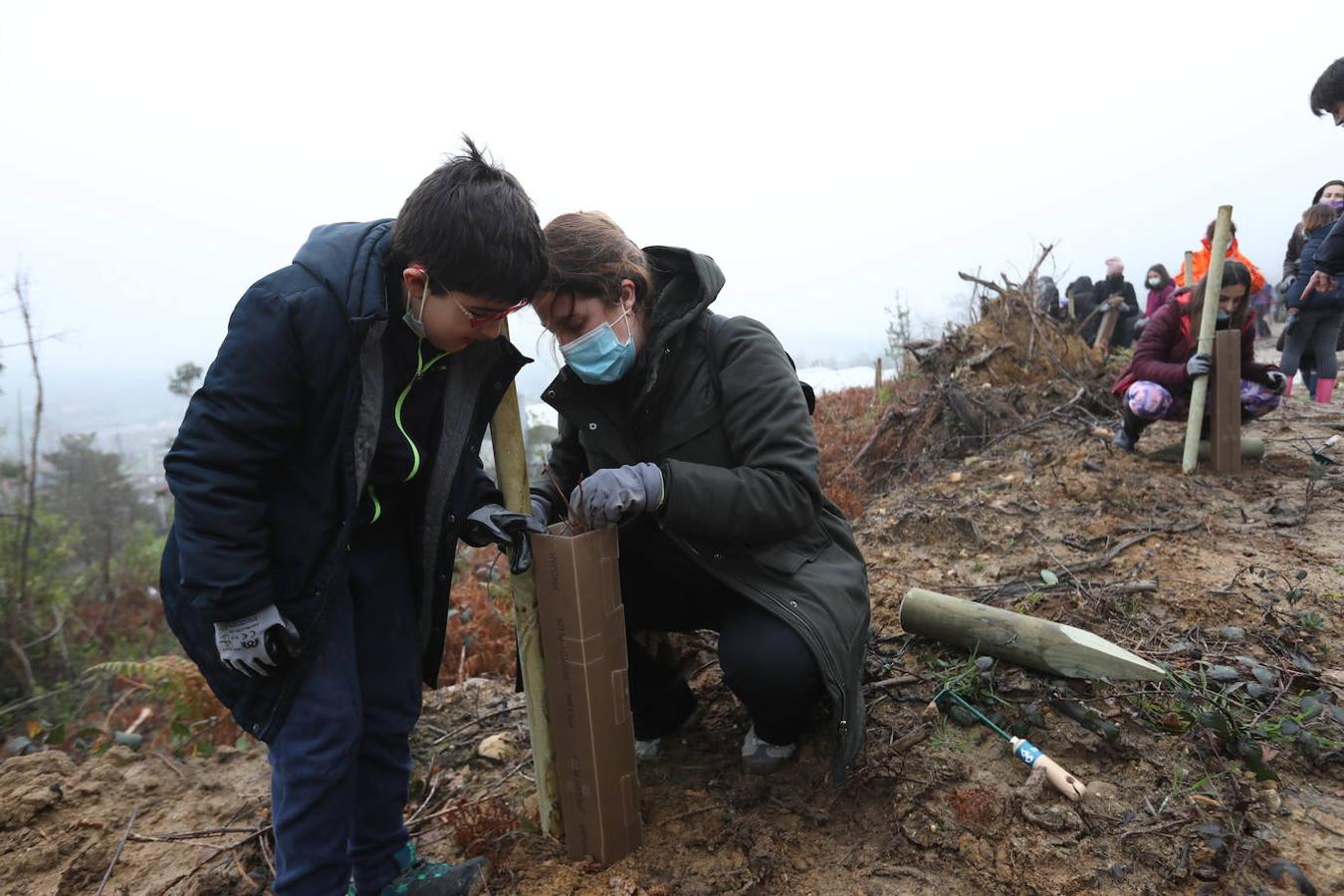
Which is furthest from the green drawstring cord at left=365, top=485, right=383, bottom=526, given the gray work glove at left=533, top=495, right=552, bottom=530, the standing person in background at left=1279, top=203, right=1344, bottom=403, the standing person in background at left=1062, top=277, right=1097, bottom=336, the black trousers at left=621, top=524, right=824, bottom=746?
the standing person in background at left=1062, top=277, right=1097, bottom=336

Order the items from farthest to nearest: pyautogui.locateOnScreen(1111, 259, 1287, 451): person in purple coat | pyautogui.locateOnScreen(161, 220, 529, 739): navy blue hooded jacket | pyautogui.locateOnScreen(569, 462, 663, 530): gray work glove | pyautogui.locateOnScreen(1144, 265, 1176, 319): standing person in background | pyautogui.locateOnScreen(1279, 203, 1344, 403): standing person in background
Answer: pyautogui.locateOnScreen(1144, 265, 1176, 319): standing person in background, pyautogui.locateOnScreen(1279, 203, 1344, 403): standing person in background, pyautogui.locateOnScreen(1111, 259, 1287, 451): person in purple coat, pyautogui.locateOnScreen(569, 462, 663, 530): gray work glove, pyautogui.locateOnScreen(161, 220, 529, 739): navy blue hooded jacket

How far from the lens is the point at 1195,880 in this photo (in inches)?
63.8

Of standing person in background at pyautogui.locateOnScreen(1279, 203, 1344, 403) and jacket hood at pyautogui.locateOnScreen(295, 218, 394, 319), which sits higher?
jacket hood at pyautogui.locateOnScreen(295, 218, 394, 319)

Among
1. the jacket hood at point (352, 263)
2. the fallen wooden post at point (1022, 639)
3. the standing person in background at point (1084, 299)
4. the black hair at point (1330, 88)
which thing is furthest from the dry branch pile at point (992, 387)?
the jacket hood at point (352, 263)

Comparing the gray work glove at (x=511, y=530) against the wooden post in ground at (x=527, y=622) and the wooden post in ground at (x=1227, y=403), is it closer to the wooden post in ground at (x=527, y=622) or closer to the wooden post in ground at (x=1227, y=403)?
the wooden post in ground at (x=527, y=622)

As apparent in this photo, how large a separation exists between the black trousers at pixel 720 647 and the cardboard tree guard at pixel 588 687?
1.25ft

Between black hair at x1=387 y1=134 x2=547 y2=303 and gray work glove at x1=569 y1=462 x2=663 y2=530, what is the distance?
0.52 meters

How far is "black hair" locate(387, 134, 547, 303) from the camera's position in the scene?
62.9 inches

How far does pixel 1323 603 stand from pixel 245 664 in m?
3.69

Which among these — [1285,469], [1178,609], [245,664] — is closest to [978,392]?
[1285,469]

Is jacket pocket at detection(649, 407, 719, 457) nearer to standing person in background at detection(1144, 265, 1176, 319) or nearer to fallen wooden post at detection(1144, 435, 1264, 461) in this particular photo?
fallen wooden post at detection(1144, 435, 1264, 461)

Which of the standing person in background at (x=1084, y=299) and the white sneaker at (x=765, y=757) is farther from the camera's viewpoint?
the standing person in background at (x=1084, y=299)

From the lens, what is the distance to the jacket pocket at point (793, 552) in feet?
6.65

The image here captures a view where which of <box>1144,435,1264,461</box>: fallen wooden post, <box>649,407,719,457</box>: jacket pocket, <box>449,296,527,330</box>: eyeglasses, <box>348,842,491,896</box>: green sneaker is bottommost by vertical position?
<box>348,842,491,896</box>: green sneaker
